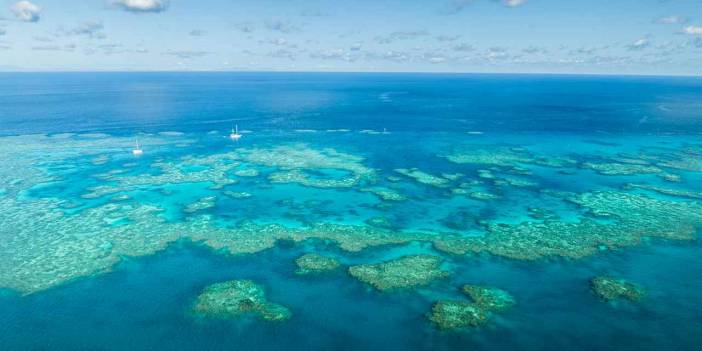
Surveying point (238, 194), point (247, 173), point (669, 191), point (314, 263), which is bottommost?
point (314, 263)

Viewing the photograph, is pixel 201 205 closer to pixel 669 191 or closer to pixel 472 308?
pixel 472 308

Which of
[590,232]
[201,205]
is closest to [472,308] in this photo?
[590,232]

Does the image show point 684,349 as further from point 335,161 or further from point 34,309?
point 335,161

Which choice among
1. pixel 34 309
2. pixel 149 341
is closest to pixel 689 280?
pixel 149 341

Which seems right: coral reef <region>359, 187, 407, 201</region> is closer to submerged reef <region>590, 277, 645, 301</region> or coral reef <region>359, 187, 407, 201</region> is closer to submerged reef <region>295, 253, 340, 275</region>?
submerged reef <region>295, 253, 340, 275</region>

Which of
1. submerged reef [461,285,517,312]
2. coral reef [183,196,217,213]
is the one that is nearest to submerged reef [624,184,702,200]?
submerged reef [461,285,517,312]
